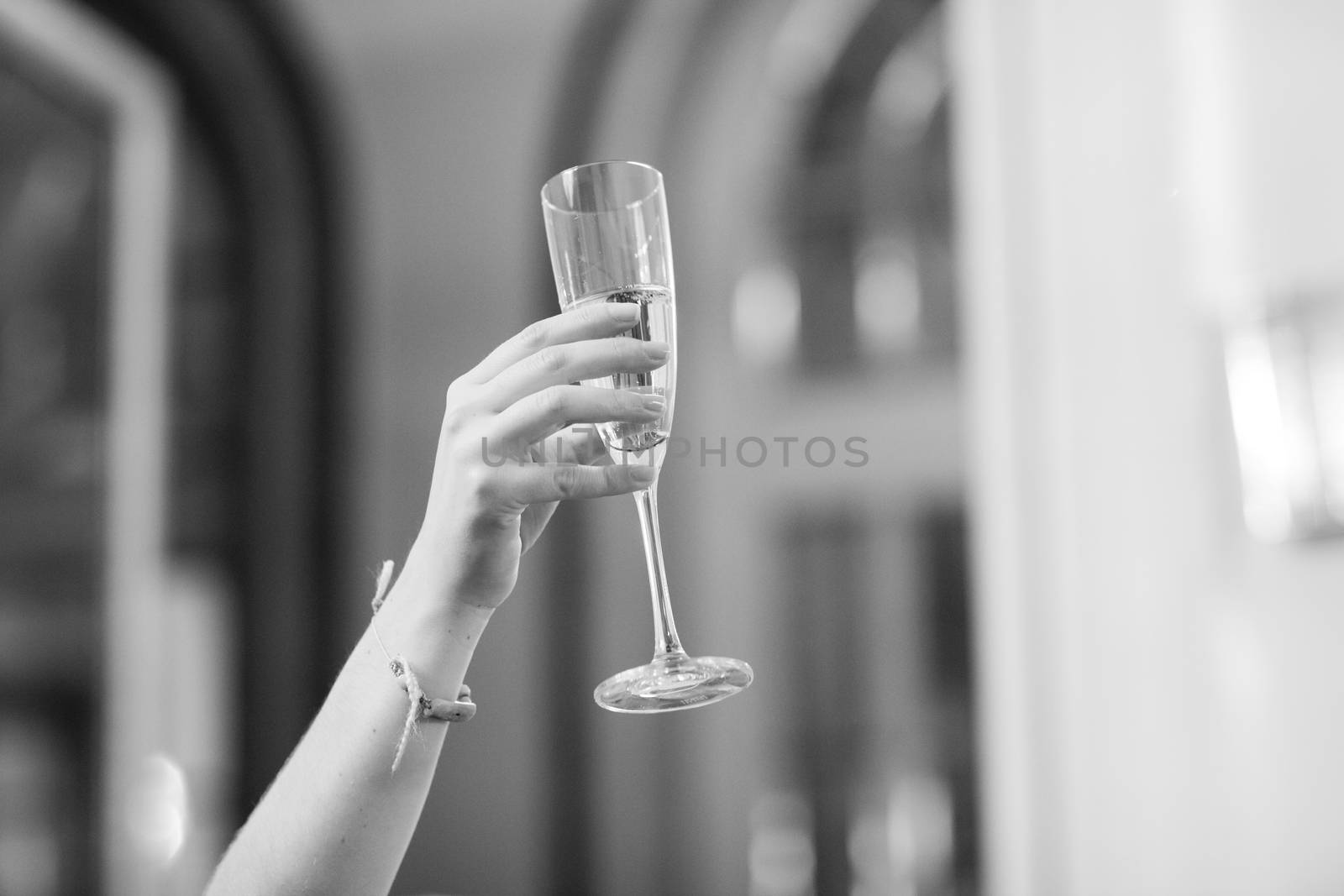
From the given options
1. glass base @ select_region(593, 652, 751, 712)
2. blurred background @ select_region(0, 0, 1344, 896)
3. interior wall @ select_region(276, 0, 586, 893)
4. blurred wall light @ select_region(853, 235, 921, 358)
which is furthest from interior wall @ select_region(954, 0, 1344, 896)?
glass base @ select_region(593, 652, 751, 712)

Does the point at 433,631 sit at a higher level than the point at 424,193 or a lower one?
lower

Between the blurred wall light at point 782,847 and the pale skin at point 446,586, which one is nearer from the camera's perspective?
the pale skin at point 446,586

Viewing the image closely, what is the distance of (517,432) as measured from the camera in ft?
1.62

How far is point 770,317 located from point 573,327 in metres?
2.36

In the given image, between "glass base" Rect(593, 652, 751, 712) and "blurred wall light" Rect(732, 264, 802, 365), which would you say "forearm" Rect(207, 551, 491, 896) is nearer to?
"glass base" Rect(593, 652, 751, 712)

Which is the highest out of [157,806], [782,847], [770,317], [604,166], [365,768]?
[770,317]

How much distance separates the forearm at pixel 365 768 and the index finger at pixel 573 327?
11 centimetres

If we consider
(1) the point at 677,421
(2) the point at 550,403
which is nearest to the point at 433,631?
(2) the point at 550,403

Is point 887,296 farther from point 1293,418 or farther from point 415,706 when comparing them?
point 415,706

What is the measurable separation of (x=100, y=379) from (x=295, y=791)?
2.14m

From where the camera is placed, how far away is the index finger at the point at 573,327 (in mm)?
497

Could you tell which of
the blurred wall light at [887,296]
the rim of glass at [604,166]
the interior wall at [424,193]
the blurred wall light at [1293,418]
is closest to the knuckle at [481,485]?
the rim of glass at [604,166]

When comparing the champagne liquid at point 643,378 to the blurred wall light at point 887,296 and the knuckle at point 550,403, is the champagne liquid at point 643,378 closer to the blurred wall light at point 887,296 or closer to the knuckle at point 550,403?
the knuckle at point 550,403

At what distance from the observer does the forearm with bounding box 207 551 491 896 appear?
537mm
